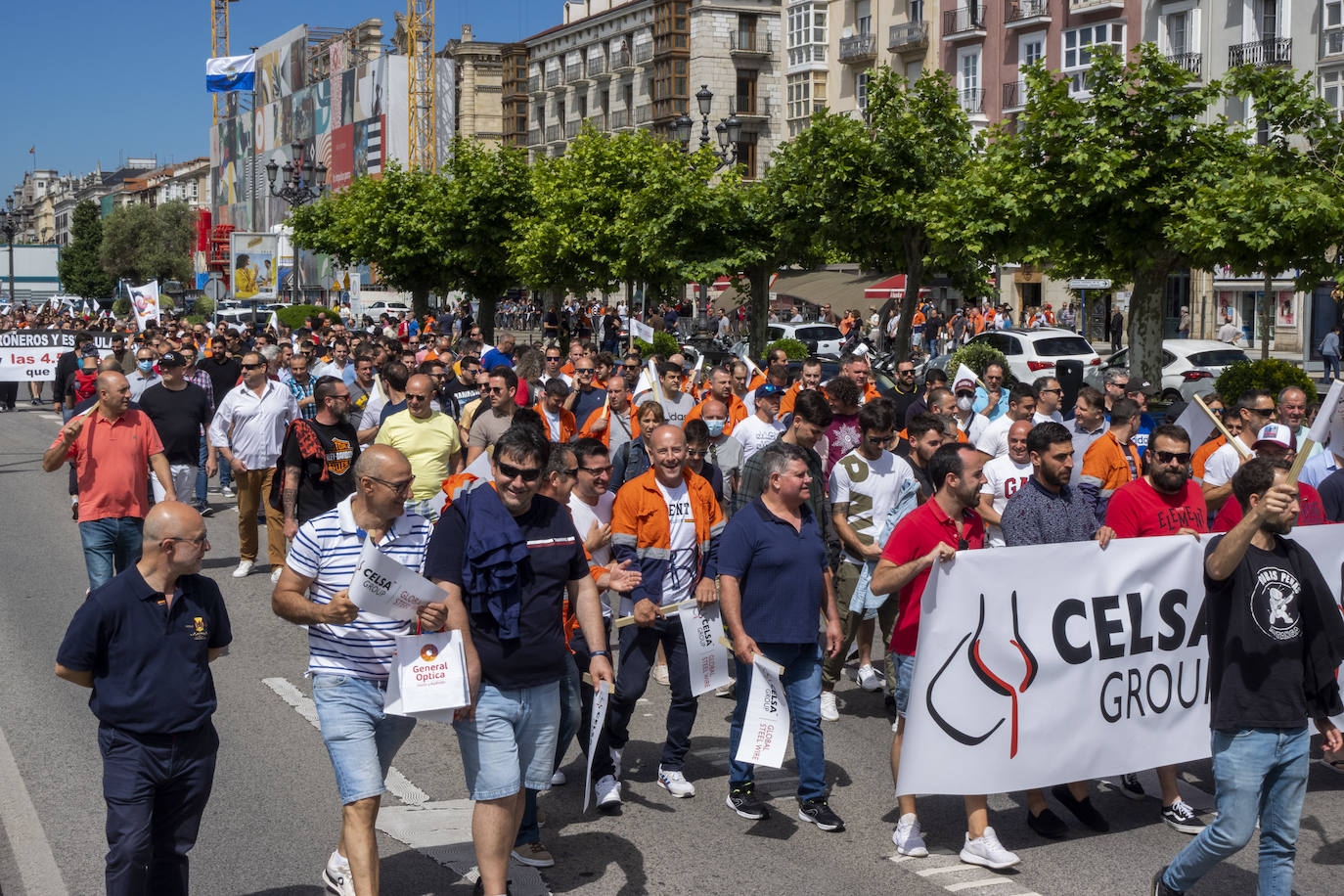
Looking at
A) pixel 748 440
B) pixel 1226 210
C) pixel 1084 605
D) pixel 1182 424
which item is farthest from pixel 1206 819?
pixel 1226 210

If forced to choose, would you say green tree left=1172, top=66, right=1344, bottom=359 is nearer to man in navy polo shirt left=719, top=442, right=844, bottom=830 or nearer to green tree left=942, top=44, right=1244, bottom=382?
green tree left=942, top=44, right=1244, bottom=382

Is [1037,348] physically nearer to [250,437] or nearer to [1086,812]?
[250,437]

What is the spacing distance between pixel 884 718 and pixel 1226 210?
46.0 feet

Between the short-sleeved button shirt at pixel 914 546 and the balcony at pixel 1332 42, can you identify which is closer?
the short-sleeved button shirt at pixel 914 546

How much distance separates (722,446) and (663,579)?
3.95 metres

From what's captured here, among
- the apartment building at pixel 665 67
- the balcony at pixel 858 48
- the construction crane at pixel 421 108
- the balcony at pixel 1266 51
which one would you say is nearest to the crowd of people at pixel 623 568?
the balcony at pixel 1266 51

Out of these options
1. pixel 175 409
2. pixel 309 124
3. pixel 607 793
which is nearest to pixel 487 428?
pixel 175 409

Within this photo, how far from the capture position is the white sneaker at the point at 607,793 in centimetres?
667

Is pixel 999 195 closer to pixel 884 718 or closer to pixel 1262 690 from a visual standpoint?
pixel 884 718

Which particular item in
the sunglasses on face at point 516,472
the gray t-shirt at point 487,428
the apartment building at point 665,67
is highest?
the apartment building at point 665,67

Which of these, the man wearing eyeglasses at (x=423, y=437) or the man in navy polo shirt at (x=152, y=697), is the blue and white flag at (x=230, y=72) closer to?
the man wearing eyeglasses at (x=423, y=437)

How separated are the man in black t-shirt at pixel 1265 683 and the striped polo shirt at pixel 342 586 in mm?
2893

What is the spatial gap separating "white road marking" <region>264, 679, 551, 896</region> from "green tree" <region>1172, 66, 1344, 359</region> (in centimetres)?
1591

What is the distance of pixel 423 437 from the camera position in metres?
9.99
